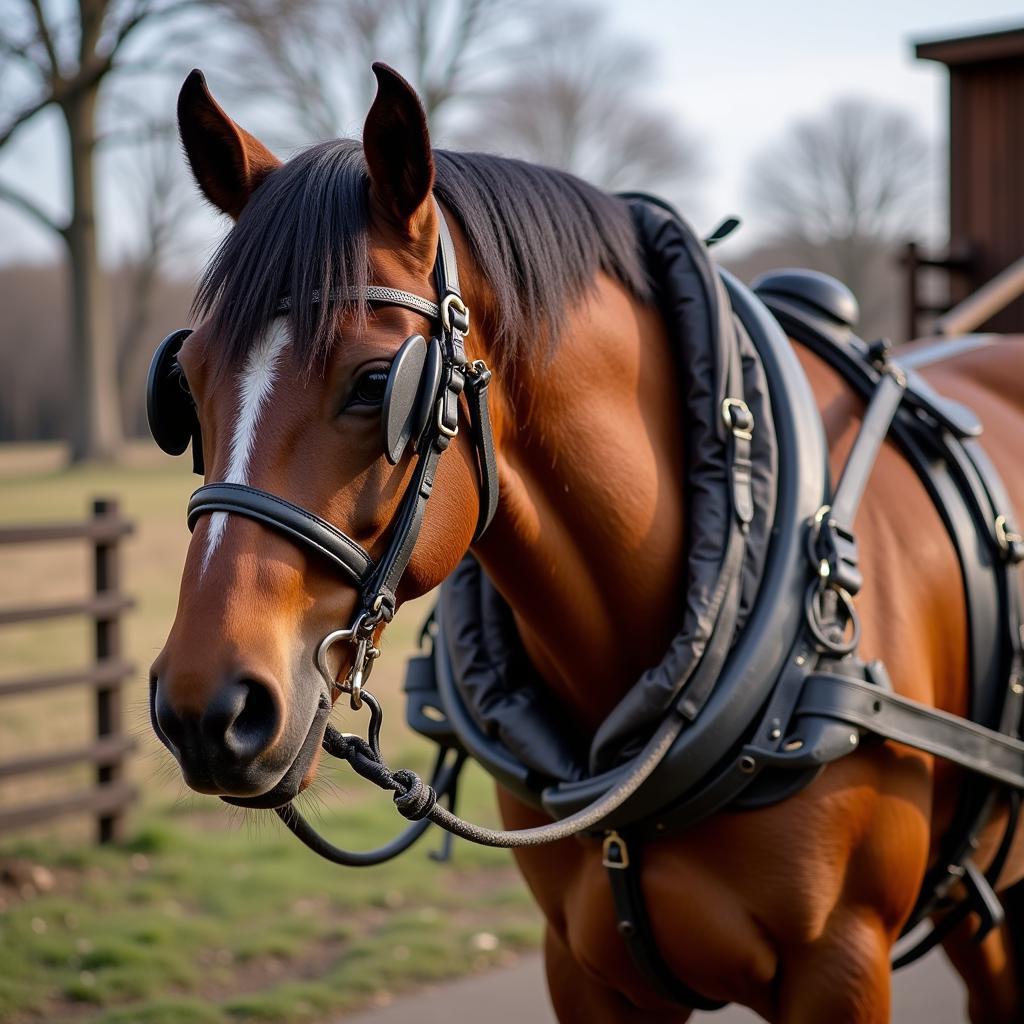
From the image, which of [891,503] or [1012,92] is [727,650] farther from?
[1012,92]

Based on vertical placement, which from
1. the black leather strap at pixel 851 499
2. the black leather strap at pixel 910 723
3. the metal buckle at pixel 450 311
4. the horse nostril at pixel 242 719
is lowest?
the black leather strap at pixel 910 723

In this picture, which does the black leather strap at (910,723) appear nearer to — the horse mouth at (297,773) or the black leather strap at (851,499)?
the black leather strap at (851,499)

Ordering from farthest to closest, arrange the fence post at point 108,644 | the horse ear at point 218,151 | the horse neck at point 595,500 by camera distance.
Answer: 1. the fence post at point 108,644
2. the horse neck at point 595,500
3. the horse ear at point 218,151

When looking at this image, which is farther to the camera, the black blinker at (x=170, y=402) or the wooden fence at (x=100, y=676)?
the wooden fence at (x=100, y=676)

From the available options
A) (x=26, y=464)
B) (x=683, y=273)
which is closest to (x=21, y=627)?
(x=683, y=273)

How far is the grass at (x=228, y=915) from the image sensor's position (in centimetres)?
344

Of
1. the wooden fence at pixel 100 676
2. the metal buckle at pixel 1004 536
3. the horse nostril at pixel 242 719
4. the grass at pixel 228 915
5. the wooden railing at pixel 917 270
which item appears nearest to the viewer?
the horse nostril at pixel 242 719

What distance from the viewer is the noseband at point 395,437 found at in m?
1.26

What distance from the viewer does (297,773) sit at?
1.28 meters

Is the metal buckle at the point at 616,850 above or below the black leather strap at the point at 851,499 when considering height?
below

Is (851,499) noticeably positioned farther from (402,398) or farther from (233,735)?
(233,735)

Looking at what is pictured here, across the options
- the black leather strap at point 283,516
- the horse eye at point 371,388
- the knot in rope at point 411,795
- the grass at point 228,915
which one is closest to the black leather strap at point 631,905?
the knot in rope at point 411,795

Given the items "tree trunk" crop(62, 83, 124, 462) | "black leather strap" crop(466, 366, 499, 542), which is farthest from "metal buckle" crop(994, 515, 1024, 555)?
"tree trunk" crop(62, 83, 124, 462)

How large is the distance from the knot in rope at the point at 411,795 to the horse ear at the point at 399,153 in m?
0.68
